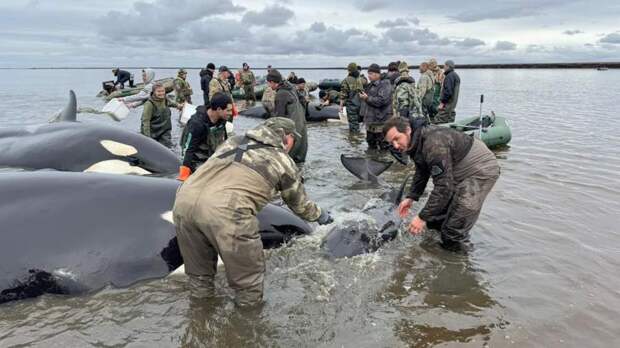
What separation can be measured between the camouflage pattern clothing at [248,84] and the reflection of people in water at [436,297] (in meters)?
27.8

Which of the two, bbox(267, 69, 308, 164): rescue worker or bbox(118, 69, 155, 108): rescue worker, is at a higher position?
bbox(267, 69, 308, 164): rescue worker

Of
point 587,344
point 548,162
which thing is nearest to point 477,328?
point 587,344

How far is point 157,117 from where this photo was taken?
1355cm

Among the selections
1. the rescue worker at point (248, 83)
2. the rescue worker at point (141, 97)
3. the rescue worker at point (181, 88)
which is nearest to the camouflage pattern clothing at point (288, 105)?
the rescue worker at point (181, 88)

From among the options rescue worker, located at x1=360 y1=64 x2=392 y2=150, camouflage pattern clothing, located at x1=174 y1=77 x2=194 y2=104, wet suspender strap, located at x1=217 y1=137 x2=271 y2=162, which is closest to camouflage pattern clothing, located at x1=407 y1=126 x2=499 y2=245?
wet suspender strap, located at x1=217 y1=137 x2=271 y2=162

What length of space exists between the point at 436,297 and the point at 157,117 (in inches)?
398

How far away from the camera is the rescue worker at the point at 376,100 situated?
1418cm

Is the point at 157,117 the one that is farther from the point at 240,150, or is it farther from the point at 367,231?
the point at 240,150

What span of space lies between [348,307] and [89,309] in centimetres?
282

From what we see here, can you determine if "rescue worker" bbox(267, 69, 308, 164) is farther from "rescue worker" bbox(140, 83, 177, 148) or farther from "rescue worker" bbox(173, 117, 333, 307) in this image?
"rescue worker" bbox(173, 117, 333, 307)

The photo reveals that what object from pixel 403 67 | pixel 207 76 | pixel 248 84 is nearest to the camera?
pixel 403 67

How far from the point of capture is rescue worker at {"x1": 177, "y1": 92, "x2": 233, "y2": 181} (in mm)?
8039

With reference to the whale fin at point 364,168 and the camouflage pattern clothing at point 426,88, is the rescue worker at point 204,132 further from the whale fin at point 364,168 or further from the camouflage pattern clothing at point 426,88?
the camouflage pattern clothing at point 426,88

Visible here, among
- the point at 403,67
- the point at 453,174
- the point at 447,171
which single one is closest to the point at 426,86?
the point at 403,67
